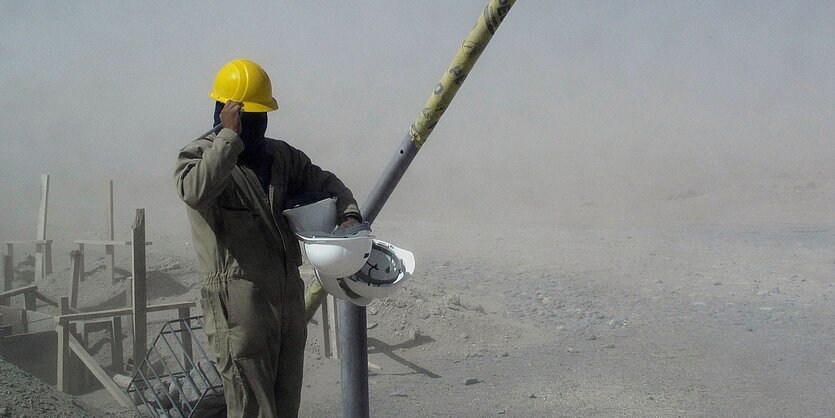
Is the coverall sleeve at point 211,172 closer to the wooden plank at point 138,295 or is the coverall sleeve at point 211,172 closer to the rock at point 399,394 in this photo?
the rock at point 399,394

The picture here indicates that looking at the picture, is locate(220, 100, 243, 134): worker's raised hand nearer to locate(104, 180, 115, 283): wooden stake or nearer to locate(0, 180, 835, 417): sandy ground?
locate(0, 180, 835, 417): sandy ground

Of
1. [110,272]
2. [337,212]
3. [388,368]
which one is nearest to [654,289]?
[388,368]

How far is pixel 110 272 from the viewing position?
948cm

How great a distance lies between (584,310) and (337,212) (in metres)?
6.16

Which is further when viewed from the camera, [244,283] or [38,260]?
[38,260]

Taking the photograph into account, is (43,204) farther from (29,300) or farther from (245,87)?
(245,87)

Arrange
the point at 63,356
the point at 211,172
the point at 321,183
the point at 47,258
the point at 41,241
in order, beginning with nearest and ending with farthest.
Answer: the point at 211,172 < the point at 321,183 < the point at 63,356 < the point at 41,241 < the point at 47,258

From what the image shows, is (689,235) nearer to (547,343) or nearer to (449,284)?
(449,284)

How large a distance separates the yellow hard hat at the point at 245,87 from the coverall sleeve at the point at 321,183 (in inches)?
11.1

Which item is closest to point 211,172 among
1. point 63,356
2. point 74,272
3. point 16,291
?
point 63,356

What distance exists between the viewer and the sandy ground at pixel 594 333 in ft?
18.1

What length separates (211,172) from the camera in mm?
2186

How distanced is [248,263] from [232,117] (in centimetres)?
45

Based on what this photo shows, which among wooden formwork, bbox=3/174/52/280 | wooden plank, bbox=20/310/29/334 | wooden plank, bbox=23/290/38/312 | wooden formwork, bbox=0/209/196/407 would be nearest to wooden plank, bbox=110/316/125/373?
wooden formwork, bbox=0/209/196/407
